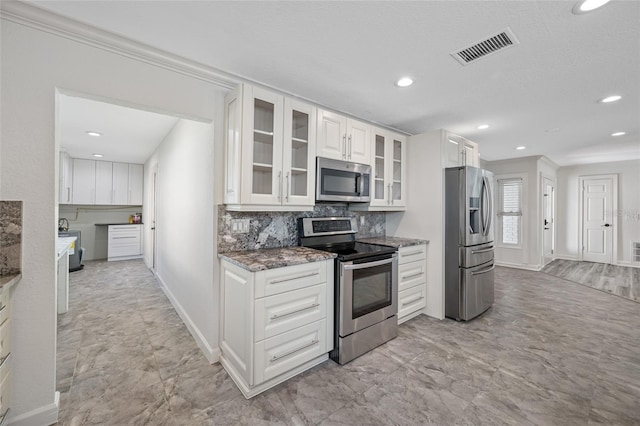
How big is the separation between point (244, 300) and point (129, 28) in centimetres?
197

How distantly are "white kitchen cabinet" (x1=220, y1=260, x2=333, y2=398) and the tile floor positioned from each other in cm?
13

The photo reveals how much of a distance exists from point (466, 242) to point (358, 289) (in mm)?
1599

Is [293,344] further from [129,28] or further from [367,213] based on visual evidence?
[129,28]

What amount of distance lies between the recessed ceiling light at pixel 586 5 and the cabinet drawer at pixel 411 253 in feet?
7.31

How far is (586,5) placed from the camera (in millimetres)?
1492

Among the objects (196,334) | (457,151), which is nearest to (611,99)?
(457,151)

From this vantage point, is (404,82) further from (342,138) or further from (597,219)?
(597,219)

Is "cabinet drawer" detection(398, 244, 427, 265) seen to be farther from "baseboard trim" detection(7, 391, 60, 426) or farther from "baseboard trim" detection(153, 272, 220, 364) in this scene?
"baseboard trim" detection(7, 391, 60, 426)

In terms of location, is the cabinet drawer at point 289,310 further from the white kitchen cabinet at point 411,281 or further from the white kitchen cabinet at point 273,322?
the white kitchen cabinet at point 411,281

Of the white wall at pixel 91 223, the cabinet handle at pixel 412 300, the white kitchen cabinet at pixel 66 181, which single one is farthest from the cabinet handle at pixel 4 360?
the white wall at pixel 91 223

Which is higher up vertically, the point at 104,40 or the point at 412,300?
the point at 104,40

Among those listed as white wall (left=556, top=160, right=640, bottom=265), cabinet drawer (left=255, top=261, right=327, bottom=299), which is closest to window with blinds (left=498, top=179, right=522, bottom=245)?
white wall (left=556, top=160, right=640, bottom=265)

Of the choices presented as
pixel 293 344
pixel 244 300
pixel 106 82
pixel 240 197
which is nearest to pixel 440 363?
pixel 293 344

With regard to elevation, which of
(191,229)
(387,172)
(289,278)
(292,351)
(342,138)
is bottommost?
(292,351)
